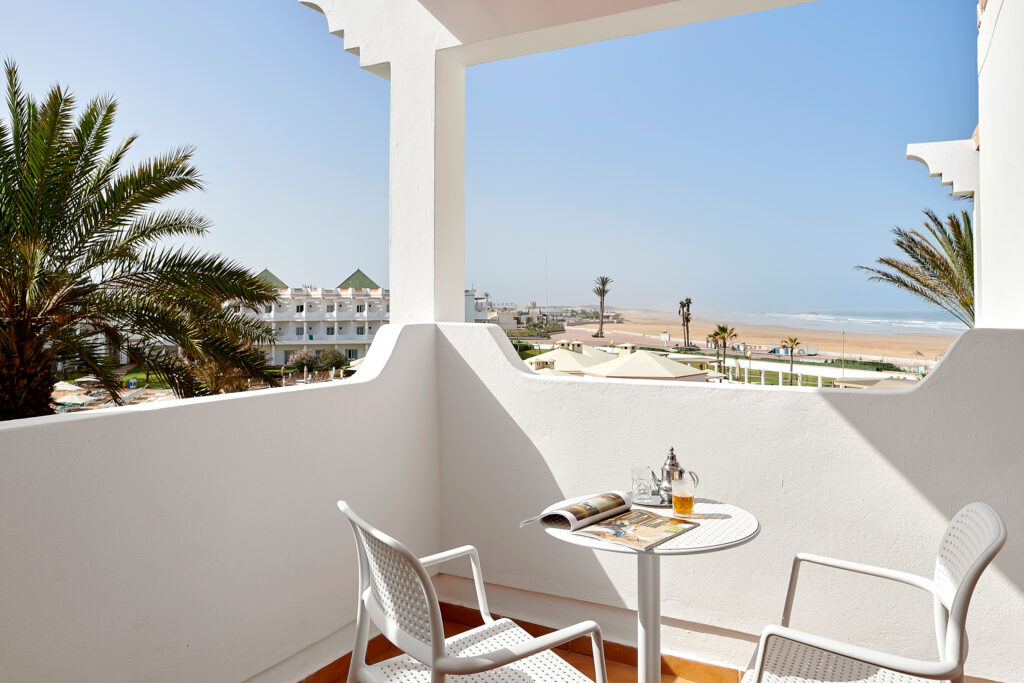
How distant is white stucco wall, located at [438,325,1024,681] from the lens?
84.0 inches

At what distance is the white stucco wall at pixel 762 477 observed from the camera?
2135 mm

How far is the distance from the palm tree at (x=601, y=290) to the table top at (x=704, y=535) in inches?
1447

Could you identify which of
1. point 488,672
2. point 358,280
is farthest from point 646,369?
point 358,280

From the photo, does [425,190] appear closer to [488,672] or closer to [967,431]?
[488,672]

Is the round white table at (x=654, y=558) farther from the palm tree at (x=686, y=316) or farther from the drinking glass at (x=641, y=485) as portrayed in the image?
the palm tree at (x=686, y=316)

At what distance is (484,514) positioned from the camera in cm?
293

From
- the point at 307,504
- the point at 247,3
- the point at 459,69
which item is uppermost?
the point at 247,3

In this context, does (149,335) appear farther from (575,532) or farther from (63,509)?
(575,532)

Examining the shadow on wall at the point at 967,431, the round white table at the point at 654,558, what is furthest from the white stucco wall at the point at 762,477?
the round white table at the point at 654,558

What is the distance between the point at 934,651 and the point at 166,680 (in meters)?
2.30

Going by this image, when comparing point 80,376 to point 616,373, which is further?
point 616,373

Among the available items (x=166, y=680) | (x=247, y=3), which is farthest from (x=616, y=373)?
(x=247, y=3)

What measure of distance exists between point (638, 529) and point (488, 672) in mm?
507

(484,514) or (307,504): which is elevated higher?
(307,504)
